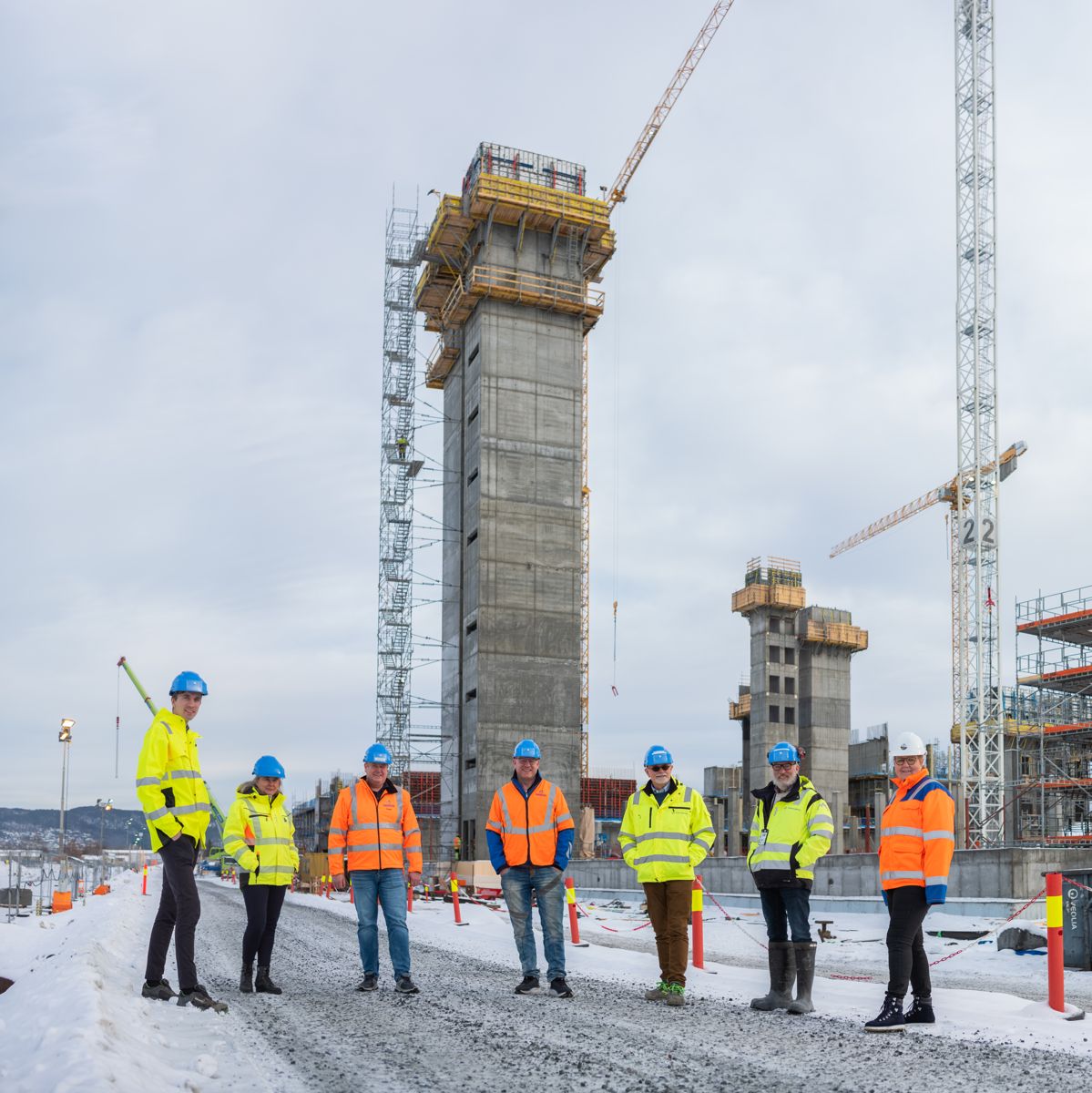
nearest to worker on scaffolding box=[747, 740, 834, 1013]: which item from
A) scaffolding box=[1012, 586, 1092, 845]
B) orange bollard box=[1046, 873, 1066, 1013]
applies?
orange bollard box=[1046, 873, 1066, 1013]

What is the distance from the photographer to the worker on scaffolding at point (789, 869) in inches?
352

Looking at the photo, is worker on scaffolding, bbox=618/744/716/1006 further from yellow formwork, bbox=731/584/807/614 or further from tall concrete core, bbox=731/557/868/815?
yellow formwork, bbox=731/584/807/614

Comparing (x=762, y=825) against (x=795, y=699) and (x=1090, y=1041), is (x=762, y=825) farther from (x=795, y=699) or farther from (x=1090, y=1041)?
(x=795, y=699)

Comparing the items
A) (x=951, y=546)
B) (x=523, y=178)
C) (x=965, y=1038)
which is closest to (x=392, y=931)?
(x=965, y=1038)

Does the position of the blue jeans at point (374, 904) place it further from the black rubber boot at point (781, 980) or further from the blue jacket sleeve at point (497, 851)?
the black rubber boot at point (781, 980)

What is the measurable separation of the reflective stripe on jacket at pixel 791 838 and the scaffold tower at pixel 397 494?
61881mm

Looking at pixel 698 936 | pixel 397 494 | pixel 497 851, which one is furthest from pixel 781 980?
pixel 397 494

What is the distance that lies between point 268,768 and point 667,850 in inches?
137

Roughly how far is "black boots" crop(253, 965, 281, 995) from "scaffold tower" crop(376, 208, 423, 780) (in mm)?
60478

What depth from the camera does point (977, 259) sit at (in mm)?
67688

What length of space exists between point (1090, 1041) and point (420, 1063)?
409 centimetres

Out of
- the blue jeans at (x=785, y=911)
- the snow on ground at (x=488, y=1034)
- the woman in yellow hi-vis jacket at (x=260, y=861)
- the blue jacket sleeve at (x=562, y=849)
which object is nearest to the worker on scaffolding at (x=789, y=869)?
the blue jeans at (x=785, y=911)

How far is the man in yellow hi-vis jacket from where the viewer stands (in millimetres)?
8289

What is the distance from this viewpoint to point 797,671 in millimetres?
83188
